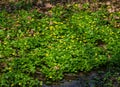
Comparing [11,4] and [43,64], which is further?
[11,4]

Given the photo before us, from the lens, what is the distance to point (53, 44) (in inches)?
528

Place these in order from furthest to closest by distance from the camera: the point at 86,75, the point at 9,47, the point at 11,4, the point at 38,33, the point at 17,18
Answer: the point at 11,4 → the point at 17,18 → the point at 38,33 → the point at 9,47 → the point at 86,75

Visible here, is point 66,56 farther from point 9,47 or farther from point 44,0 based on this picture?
point 44,0

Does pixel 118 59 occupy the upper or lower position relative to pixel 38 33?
lower

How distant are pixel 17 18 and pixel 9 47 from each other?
263 centimetres

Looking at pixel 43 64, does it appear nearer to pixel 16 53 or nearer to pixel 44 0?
pixel 16 53

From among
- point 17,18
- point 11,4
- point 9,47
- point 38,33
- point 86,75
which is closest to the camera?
point 86,75

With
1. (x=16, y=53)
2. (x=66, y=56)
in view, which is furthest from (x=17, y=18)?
(x=66, y=56)

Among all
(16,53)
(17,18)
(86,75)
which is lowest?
(86,75)

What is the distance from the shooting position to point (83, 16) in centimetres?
1570

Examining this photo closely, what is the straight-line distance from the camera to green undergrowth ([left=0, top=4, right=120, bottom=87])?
12094mm

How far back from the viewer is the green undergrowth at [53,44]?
1209cm

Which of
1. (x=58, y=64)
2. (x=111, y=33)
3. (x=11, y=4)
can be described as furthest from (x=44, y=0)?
(x=58, y=64)

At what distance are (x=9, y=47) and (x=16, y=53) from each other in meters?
0.51
